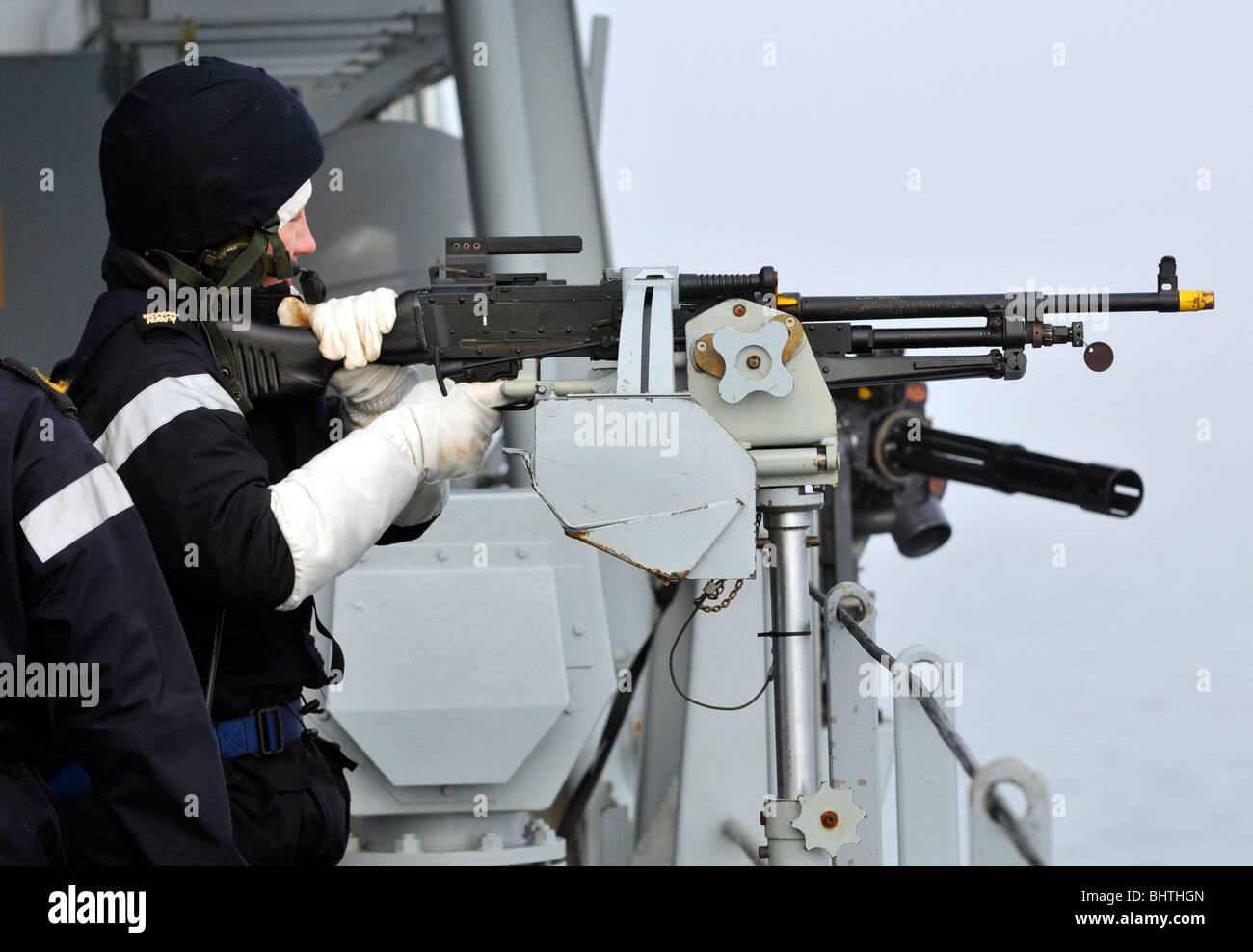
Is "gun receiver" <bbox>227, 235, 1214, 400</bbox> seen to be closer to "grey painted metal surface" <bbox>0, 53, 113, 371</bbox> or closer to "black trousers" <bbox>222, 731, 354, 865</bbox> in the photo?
"black trousers" <bbox>222, 731, 354, 865</bbox>

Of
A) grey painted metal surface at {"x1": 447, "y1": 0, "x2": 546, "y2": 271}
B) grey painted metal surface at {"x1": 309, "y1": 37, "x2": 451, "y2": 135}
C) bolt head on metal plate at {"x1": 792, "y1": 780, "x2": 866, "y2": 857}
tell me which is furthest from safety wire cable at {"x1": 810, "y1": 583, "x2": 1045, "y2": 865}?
grey painted metal surface at {"x1": 309, "y1": 37, "x2": 451, "y2": 135}

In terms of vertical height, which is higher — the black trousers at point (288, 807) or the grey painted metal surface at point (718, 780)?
the black trousers at point (288, 807)

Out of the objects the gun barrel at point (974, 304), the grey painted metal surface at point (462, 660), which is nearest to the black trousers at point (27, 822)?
the gun barrel at point (974, 304)

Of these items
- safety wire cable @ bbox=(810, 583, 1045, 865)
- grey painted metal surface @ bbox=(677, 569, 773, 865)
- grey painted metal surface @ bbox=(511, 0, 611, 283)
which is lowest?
grey painted metal surface @ bbox=(677, 569, 773, 865)

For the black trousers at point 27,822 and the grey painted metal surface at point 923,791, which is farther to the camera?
the grey painted metal surface at point 923,791

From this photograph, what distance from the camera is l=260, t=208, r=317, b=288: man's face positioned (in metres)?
2.23

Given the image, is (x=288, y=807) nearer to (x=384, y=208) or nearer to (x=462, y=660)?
(x=462, y=660)

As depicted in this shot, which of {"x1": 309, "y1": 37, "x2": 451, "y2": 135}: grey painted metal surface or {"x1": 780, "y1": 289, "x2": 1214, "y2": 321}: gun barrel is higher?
{"x1": 309, "y1": 37, "x2": 451, "y2": 135}: grey painted metal surface

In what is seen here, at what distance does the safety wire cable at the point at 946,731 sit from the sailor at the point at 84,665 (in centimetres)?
75

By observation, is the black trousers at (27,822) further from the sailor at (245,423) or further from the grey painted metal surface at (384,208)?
the grey painted metal surface at (384,208)

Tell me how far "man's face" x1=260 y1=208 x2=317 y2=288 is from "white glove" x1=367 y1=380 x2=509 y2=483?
0.24 metres

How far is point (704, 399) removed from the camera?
212 centimetres

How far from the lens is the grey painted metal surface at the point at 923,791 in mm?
1867

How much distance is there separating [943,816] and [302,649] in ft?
2.80
